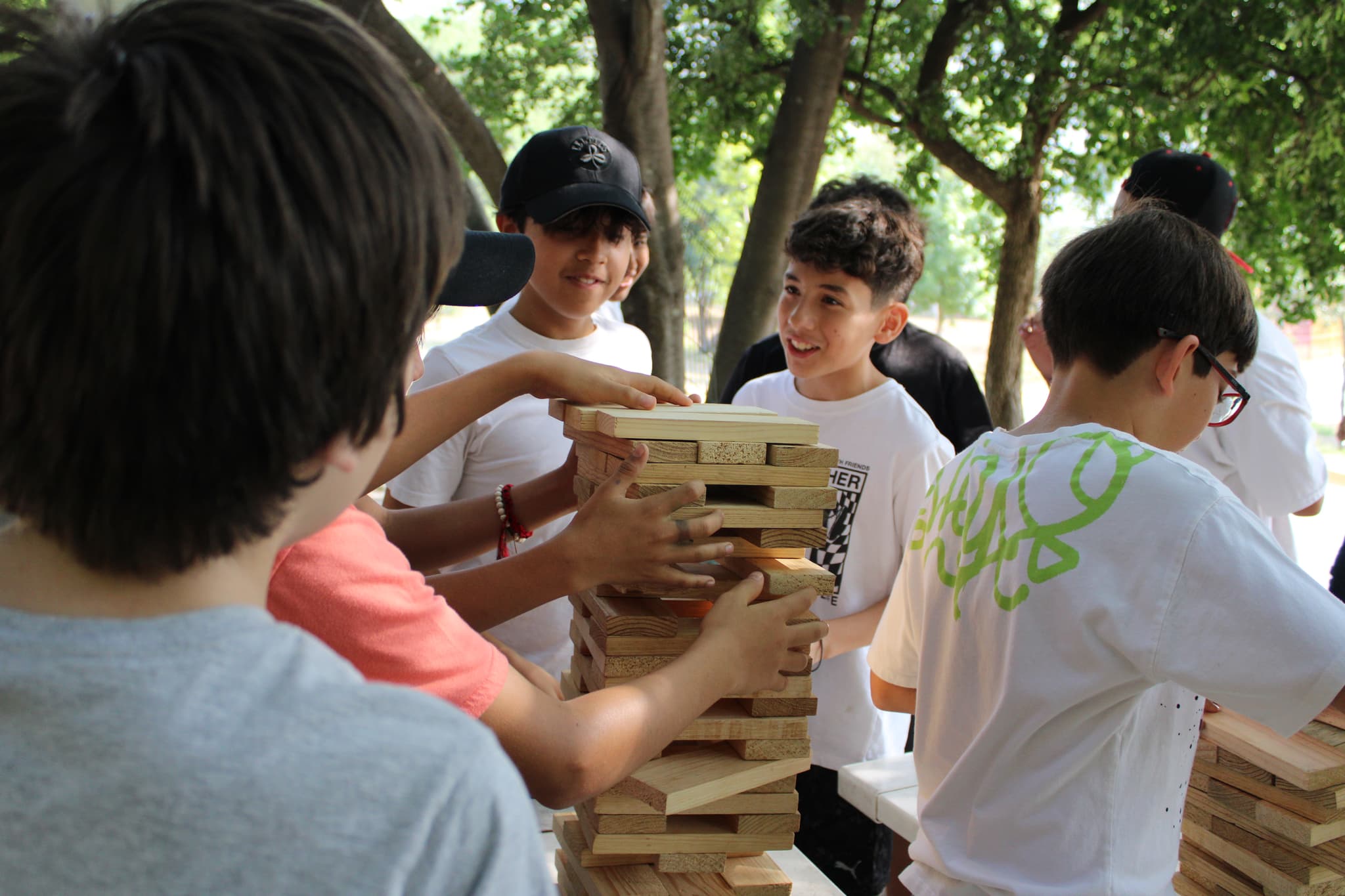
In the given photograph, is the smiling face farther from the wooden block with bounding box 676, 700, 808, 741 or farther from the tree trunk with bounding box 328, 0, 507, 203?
the tree trunk with bounding box 328, 0, 507, 203

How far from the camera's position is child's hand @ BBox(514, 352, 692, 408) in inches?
71.4

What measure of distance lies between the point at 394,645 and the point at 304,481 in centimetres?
40

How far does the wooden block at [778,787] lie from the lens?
1807 mm

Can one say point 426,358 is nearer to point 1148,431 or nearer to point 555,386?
point 555,386

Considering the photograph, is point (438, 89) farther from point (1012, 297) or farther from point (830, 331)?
point (1012, 297)

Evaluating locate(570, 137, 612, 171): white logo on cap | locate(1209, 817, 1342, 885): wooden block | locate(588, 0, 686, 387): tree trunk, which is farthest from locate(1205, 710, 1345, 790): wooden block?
locate(588, 0, 686, 387): tree trunk

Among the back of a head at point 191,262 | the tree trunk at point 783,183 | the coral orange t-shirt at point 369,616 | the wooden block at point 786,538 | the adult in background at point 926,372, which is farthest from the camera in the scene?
the tree trunk at point 783,183

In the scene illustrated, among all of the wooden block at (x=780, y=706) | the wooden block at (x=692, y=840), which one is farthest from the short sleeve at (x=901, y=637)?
the wooden block at (x=692, y=840)

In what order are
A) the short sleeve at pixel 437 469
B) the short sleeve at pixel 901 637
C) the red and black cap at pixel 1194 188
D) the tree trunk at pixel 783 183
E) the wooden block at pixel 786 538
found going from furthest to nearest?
1. the tree trunk at pixel 783 183
2. the red and black cap at pixel 1194 188
3. the short sleeve at pixel 437 469
4. the short sleeve at pixel 901 637
5. the wooden block at pixel 786 538

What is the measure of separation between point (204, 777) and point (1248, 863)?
2.14 meters

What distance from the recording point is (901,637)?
6.95 feet

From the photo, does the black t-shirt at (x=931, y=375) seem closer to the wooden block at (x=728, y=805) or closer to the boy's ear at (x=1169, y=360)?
the boy's ear at (x=1169, y=360)

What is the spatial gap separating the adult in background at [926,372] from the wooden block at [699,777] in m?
2.25

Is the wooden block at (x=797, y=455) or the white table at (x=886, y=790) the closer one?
the wooden block at (x=797, y=455)
